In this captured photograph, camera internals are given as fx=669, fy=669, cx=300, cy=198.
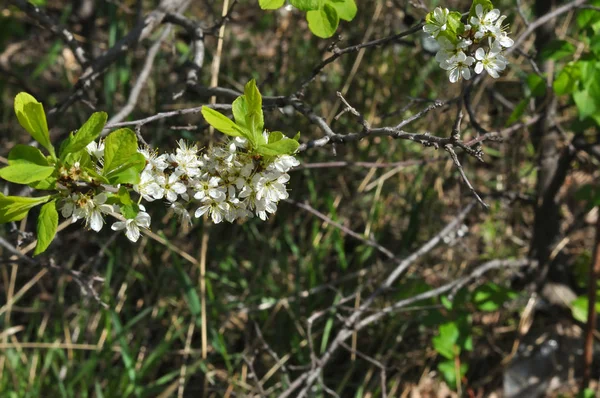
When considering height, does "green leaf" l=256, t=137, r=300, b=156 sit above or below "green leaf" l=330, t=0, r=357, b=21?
below

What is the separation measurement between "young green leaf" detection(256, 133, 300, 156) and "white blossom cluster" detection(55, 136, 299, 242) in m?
0.06

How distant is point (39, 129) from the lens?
118 centimetres

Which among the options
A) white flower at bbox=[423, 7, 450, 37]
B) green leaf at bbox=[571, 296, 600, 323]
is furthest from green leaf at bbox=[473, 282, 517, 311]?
white flower at bbox=[423, 7, 450, 37]

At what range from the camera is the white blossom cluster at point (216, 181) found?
1.28 meters

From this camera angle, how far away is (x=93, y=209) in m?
1.22

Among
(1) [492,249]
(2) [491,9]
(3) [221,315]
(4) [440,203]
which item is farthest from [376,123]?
(2) [491,9]

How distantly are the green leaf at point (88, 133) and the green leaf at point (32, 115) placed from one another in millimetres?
51

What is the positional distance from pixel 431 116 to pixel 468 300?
88 cm

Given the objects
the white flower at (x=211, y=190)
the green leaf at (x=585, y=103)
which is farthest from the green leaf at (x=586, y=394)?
the white flower at (x=211, y=190)

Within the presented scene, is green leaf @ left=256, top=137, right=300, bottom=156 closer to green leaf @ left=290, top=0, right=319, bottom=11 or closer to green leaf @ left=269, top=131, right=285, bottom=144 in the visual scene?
green leaf @ left=269, top=131, right=285, bottom=144

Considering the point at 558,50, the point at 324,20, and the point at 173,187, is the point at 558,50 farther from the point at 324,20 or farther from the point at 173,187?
the point at 173,187

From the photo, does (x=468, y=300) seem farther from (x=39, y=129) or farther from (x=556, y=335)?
(x=39, y=129)

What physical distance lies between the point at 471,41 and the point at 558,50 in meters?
0.77

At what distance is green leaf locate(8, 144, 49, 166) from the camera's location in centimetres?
116
